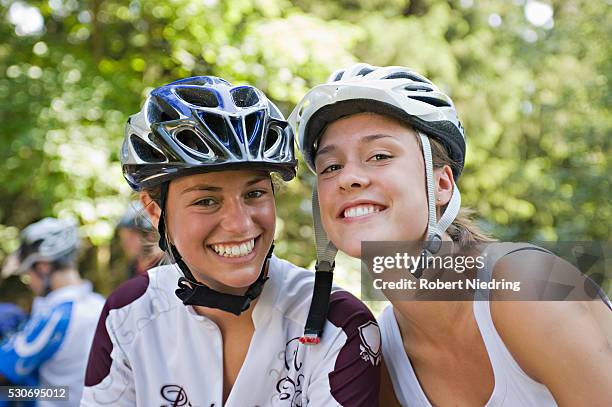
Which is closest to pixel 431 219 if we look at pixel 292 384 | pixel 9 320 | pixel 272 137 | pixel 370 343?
pixel 370 343

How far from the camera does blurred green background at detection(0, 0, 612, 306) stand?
7.92 m

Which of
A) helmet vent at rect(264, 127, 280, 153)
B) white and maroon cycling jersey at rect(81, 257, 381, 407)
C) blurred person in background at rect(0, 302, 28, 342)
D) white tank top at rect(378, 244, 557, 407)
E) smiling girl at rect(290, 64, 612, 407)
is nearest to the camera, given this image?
smiling girl at rect(290, 64, 612, 407)

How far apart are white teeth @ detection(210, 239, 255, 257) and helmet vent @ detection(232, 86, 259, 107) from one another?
0.66 m

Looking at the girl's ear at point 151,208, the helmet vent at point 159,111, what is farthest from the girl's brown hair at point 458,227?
the girl's ear at point 151,208

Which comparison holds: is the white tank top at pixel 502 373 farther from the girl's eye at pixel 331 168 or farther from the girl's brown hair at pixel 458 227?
the girl's eye at pixel 331 168

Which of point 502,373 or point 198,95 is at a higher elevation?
point 198,95

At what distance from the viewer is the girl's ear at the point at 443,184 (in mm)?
2793

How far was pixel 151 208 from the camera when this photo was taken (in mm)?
2947

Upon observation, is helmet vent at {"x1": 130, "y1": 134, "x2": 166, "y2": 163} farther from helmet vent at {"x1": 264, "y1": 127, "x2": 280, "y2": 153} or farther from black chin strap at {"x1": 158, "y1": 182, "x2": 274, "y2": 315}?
helmet vent at {"x1": 264, "y1": 127, "x2": 280, "y2": 153}

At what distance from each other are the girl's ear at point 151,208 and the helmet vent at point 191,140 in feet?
1.05

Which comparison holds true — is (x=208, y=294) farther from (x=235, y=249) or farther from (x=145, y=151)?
(x=145, y=151)

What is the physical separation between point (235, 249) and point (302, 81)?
5771mm

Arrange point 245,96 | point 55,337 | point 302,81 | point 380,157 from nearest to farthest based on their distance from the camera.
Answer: point 380,157 → point 245,96 → point 55,337 → point 302,81

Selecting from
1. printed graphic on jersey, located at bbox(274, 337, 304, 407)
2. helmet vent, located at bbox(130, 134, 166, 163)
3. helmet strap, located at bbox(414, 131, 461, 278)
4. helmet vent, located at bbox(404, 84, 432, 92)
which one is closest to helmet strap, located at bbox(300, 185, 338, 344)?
printed graphic on jersey, located at bbox(274, 337, 304, 407)
